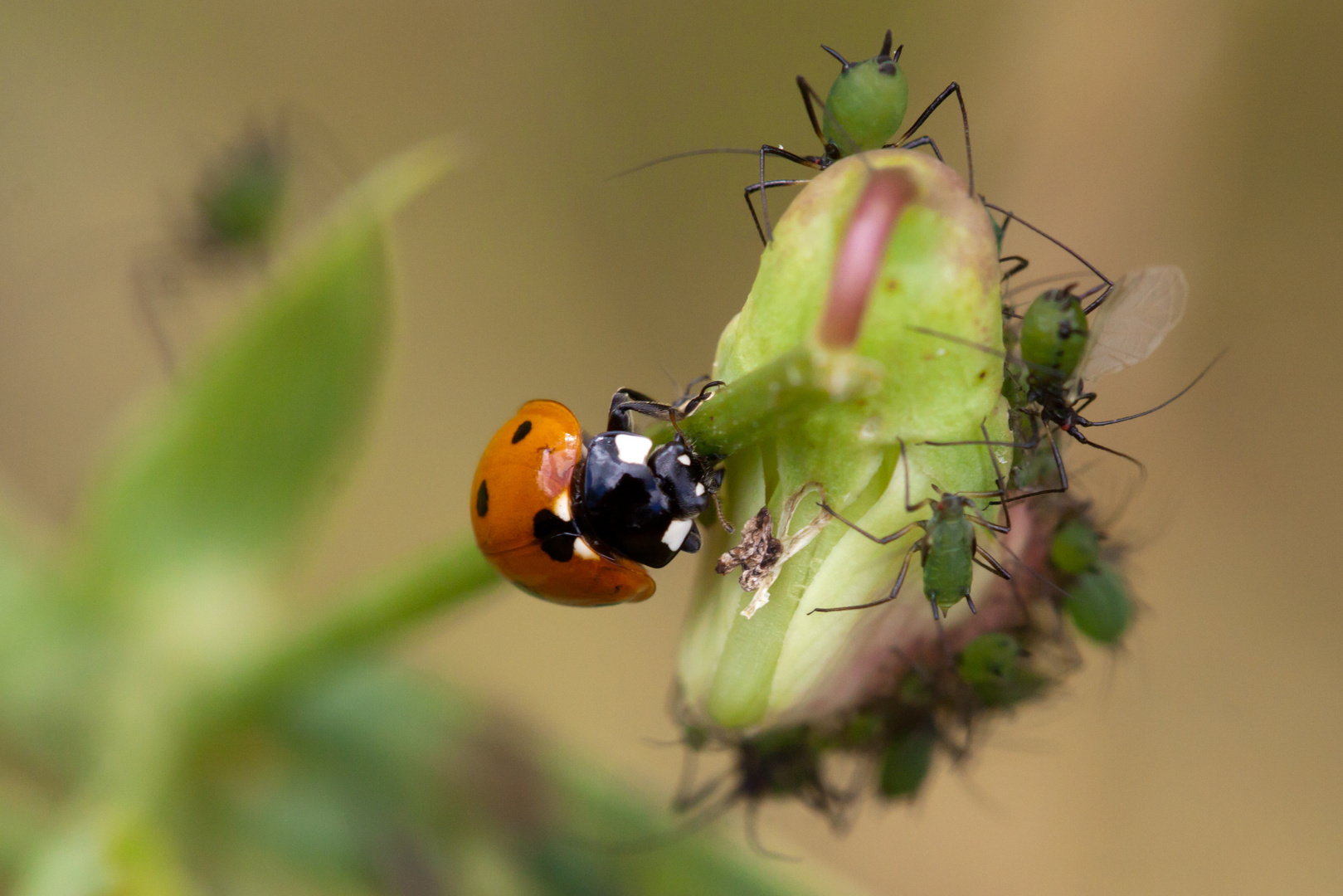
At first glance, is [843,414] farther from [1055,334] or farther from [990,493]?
[1055,334]

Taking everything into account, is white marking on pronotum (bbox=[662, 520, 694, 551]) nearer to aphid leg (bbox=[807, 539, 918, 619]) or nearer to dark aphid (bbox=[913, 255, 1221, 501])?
aphid leg (bbox=[807, 539, 918, 619])

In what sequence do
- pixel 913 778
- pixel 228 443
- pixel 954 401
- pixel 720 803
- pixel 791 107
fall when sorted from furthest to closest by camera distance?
1. pixel 791 107
2. pixel 228 443
3. pixel 720 803
4. pixel 913 778
5. pixel 954 401

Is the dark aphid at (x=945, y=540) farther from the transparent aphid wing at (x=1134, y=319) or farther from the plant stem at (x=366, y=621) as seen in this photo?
the plant stem at (x=366, y=621)

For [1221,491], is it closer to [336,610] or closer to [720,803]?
[720,803]

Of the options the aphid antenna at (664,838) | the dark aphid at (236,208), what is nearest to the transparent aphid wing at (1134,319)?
the aphid antenna at (664,838)

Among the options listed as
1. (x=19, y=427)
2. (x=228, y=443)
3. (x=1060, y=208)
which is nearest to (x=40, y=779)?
(x=228, y=443)

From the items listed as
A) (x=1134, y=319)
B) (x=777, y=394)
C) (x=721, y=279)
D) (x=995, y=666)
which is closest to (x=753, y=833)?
(x=995, y=666)
